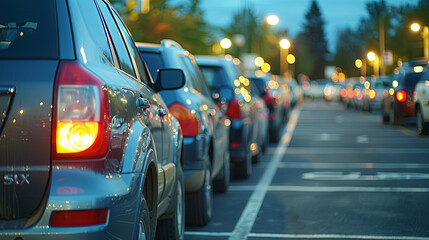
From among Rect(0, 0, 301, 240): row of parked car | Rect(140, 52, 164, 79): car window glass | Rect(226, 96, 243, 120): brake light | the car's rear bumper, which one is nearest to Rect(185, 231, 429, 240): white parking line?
Rect(140, 52, 164, 79): car window glass

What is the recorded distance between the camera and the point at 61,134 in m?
3.71

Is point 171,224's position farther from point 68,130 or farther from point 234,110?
point 234,110

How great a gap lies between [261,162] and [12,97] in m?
11.5

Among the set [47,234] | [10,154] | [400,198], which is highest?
[10,154]

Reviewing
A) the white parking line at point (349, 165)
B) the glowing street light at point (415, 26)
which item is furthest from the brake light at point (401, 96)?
the glowing street light at point (415, 26)

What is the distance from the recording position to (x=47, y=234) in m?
3.58

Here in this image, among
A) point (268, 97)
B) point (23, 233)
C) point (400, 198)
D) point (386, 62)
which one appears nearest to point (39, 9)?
point (23, 233)

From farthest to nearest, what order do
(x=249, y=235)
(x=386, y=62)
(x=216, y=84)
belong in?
(x=386, y=62), (x=216, y=84), (x=249, y=235)

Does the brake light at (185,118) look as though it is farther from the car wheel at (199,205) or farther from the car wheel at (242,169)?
the car wheel at (242,169)

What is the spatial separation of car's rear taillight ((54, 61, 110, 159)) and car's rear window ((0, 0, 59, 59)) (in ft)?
0.52

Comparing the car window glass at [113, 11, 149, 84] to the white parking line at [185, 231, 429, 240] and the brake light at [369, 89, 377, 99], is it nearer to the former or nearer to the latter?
the white parking line at [185, 231, 429, 240]

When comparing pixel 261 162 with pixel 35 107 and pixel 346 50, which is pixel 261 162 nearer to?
pixel 35 107

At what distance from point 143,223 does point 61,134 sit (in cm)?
86

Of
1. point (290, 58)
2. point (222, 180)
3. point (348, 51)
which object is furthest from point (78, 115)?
point (290, 58)
